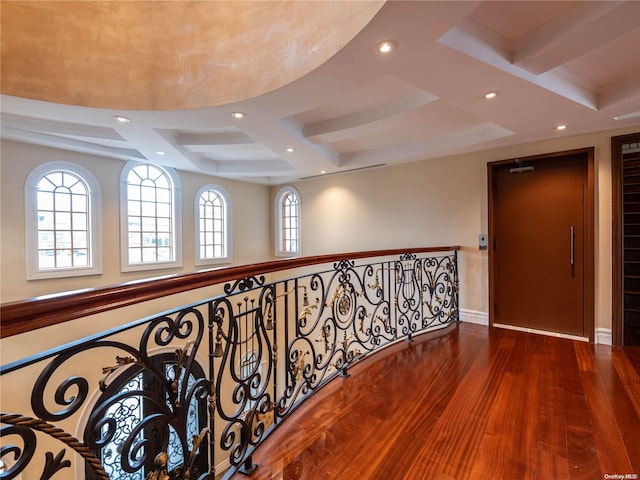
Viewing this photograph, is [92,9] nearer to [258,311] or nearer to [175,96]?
[175,96]

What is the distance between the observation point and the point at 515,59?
197 cm

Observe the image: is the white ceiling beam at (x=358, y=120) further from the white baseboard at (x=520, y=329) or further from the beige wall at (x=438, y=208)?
the white baseboard at (x=520, y=329)

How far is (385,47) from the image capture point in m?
1.74

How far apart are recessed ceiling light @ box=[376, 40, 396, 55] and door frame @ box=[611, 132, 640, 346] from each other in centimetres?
291

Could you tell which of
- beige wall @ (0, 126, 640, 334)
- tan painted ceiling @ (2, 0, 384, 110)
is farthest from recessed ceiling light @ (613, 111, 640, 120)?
tan painted ceiling @ (2, 0, 384, 110)

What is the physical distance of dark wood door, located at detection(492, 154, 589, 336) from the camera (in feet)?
10.8

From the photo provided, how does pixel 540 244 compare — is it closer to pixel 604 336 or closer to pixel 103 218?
pixel 604 336

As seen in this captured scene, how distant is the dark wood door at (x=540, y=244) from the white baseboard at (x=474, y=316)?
0.14 meters

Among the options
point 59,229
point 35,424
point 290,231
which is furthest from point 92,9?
point 290,231

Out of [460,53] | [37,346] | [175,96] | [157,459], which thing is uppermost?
[175,96]

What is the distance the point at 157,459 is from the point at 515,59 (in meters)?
2.92

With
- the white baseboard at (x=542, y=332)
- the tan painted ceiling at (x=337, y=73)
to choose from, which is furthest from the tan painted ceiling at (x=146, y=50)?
the white baseboard at (x=542, y=332)

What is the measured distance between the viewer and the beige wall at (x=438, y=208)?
3.11 m

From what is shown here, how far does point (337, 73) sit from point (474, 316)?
3433mm
